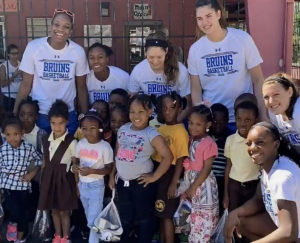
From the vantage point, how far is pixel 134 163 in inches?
147

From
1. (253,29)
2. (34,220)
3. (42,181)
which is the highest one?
(253,29)

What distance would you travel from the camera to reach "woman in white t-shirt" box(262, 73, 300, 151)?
3.33m

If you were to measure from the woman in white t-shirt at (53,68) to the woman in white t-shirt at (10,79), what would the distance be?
4.23 feet

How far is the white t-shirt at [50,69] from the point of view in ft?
14.2

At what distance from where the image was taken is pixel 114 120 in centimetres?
408

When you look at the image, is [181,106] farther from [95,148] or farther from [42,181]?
[42,181]

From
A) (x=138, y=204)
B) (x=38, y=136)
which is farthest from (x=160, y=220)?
(x=38, y=136)

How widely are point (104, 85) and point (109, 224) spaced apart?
1.39 m

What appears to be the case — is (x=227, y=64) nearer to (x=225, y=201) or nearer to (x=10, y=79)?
(x=225, y=201)

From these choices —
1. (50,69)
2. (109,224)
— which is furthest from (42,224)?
(50,69)

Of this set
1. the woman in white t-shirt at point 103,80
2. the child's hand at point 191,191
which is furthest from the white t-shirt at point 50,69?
the child's hand at point 191,191

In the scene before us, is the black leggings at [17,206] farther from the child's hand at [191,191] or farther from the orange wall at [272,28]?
the orange wall at [272,28]

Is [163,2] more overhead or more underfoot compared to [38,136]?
more overhead

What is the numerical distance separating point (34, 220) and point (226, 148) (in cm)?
191
